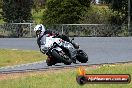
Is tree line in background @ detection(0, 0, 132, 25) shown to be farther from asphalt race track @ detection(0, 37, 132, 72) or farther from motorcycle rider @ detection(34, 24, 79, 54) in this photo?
motorcycle rider @ detection(34, 24, 79, 54)

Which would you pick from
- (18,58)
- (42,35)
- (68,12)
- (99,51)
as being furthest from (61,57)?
(68,12)

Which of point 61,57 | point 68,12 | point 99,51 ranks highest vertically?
point 61,57

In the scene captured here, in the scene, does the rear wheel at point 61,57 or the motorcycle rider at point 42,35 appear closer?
the motorcycle rider at point 42,35

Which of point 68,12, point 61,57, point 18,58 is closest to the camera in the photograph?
point 61,57

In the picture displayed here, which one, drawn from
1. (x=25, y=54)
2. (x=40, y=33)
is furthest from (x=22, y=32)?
(x=40, y=33)

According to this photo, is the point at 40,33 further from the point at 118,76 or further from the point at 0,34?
the point at 0,34

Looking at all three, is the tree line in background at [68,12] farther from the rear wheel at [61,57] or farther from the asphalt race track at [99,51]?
the rear wheel at [61,57]

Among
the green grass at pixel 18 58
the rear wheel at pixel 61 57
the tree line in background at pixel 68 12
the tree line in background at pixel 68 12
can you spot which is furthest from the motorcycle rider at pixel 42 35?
the tree line in background at pixel 68 12

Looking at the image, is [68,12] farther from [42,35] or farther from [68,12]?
[42,35]

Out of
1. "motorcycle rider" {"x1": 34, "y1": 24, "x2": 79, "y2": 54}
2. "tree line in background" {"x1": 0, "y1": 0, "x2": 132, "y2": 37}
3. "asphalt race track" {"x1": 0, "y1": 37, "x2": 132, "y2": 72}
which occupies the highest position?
"motorcycle rider" {"x1": 34, "y1": 24, "x2": 79, "y2": 54}

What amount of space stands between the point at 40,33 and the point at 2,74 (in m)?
5.58

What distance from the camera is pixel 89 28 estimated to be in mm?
32219

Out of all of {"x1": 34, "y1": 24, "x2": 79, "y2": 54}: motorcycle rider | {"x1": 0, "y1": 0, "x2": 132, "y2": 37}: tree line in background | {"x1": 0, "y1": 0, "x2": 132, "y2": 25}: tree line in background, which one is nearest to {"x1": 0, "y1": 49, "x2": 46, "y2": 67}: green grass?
{"x1": 34, "y1": 24, "x2": 79, "y2": 54}: motorcycle rider

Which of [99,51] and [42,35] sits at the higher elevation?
[42,35]
